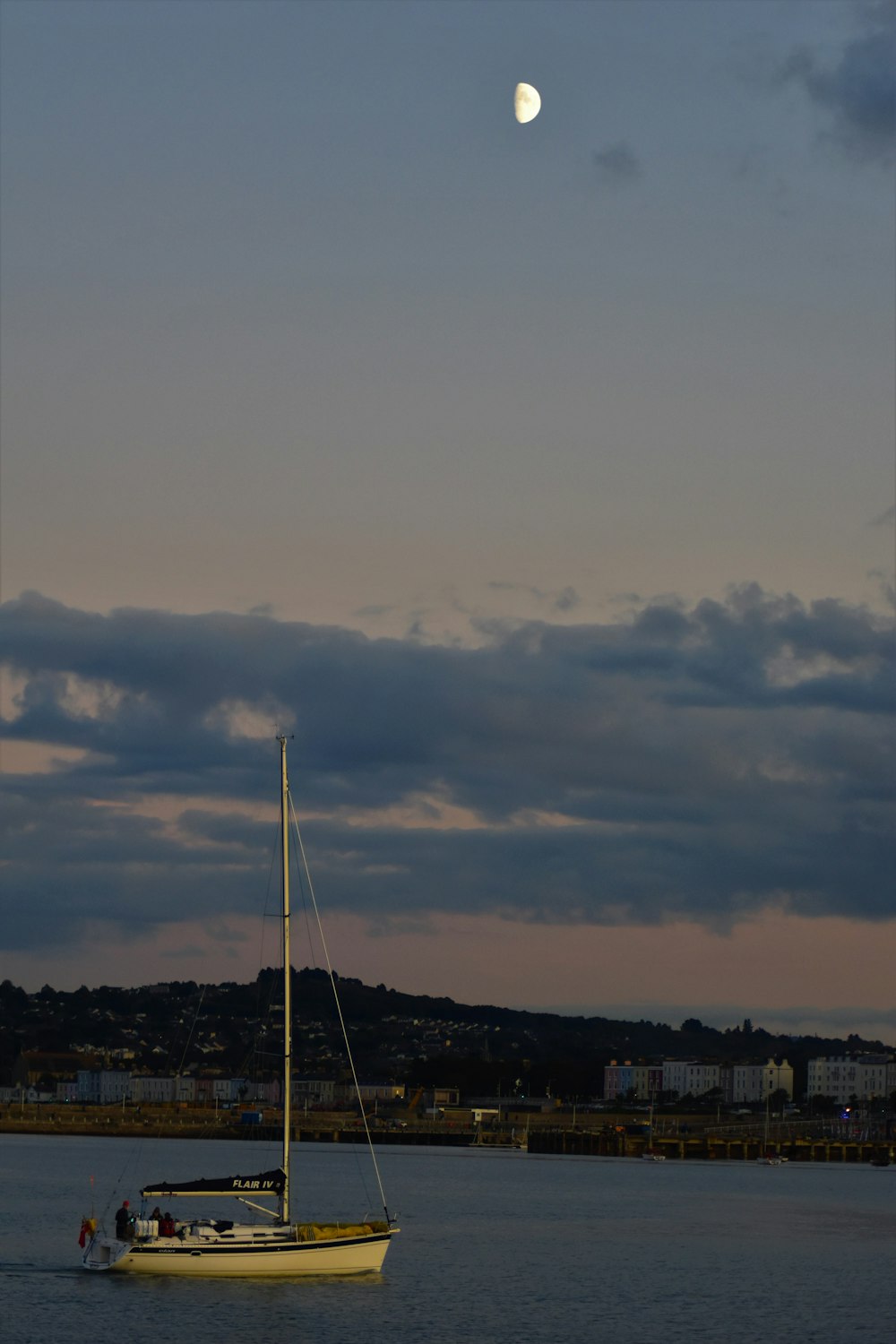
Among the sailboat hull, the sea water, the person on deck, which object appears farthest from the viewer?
the person on deck

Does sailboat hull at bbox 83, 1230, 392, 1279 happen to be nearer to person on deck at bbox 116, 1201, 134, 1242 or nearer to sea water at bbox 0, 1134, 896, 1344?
person on deck at bbox 116, 1201, 134, 1242

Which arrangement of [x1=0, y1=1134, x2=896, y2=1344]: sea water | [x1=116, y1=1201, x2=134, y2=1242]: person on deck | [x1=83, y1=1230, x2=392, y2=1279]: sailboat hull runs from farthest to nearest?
[x1=116, y1=1201, x2=134, y2=1242]: person on deck < [x1=83, y1=1230, x2=392, y2=1279]: sailboat hull < [x1=0, y1=1134, x2=896, y2=1344]: sea water

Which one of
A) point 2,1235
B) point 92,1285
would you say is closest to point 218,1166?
point 2,1235

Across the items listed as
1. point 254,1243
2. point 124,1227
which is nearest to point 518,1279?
point 254,1243

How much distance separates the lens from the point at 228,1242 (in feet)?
185

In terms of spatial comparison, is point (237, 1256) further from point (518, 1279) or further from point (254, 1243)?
point (518, 1279)

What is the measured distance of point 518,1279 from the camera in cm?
6906

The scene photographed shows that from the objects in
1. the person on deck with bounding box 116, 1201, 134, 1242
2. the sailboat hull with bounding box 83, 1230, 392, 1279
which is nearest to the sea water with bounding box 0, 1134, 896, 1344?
the sailboat hull with bounding box 83, 1230, 392, 1279

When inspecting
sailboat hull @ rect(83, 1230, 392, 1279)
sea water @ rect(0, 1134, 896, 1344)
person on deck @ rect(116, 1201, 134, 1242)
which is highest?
person on deck @ rect(116, 1201, 134, 1242)

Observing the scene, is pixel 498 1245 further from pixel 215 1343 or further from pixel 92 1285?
Answer: pixel 215 1343

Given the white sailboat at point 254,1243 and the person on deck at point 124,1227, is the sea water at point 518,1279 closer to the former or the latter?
the white sailboat at point 254,1243

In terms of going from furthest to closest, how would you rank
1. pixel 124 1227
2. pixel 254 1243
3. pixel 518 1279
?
pixel 518 1279 → pixel 124 1227 → pixel 254 1243

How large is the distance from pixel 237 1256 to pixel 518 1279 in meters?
16.3

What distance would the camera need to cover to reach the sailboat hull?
5625 centimetres
